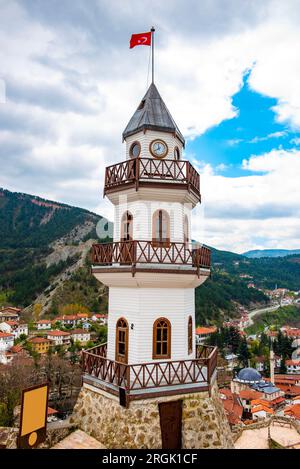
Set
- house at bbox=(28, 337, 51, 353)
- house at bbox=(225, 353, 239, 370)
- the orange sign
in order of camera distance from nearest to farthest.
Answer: the orange sign, house at bbox=(28, 337, 51, 353), house at bbox=(225, 353, 239, 370)

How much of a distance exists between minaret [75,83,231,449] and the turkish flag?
90.3 inches

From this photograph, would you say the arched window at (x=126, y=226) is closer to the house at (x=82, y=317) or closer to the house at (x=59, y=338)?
the house at (x=59, y=338)

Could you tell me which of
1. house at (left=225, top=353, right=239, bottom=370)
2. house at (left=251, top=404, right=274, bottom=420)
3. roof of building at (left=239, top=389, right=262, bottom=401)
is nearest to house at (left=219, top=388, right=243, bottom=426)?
house at (left=251, top=404, right=274, bottom=420)

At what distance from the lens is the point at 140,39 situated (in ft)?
48.3

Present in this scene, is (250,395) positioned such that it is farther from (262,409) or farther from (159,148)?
(159,148)

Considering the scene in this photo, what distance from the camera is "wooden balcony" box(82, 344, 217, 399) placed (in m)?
11.1

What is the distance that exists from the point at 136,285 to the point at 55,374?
55.5 m

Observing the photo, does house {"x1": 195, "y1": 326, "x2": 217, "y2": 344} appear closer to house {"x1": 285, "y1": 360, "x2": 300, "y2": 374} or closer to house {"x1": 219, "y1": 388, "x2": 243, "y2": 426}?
house {"x1": 285, "y1": 360, "x2": 300, "y2": 374}

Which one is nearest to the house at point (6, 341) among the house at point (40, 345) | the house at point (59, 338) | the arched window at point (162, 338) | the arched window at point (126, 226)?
the house at point (40, 345)

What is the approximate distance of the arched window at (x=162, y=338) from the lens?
12758 millimetres

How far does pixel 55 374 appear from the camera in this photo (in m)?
60.5

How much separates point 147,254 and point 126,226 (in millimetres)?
1705

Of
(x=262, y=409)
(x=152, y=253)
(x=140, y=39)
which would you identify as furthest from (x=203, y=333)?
(x=140, y=39)

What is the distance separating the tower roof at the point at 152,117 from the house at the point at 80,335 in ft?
292
